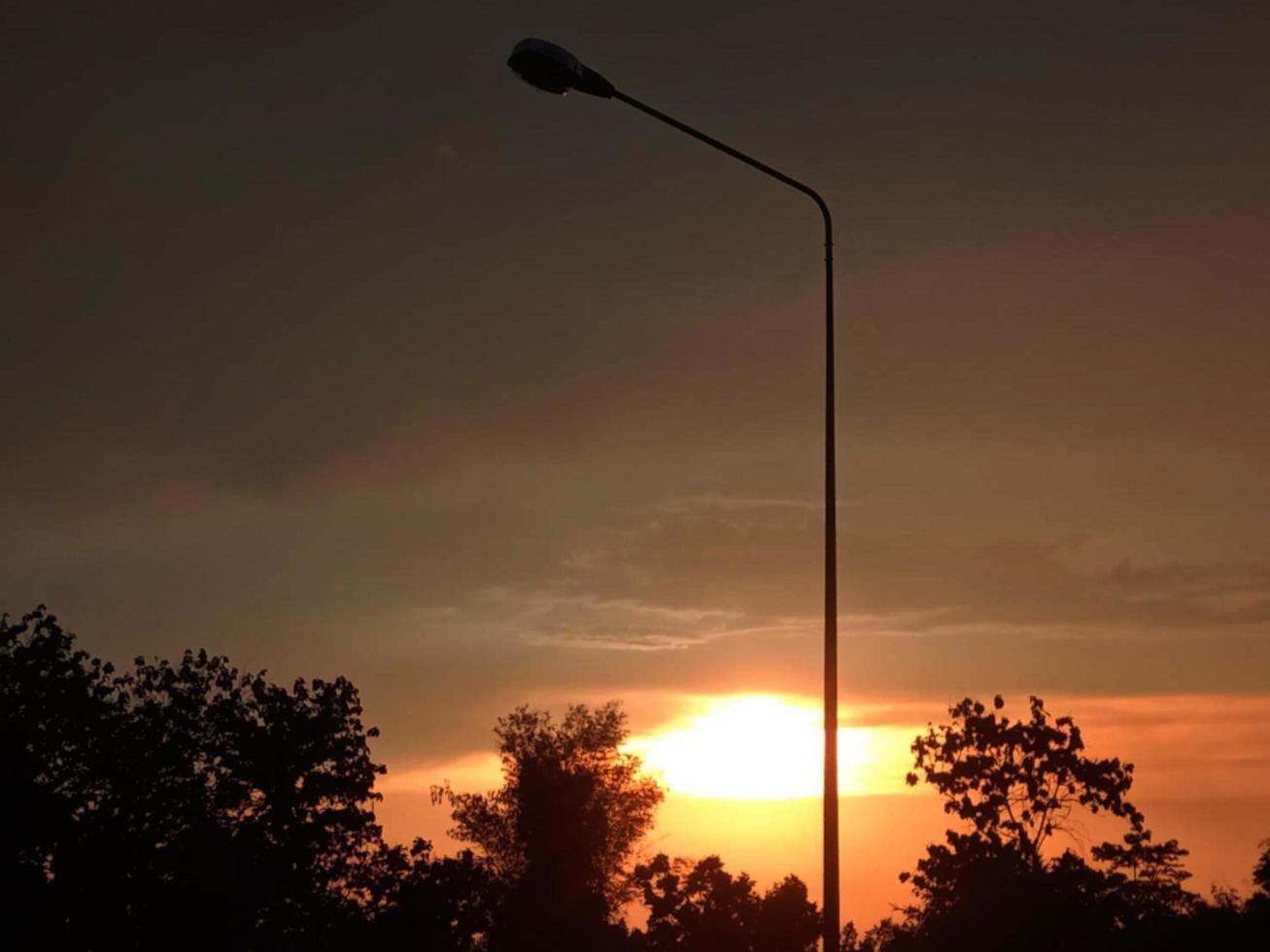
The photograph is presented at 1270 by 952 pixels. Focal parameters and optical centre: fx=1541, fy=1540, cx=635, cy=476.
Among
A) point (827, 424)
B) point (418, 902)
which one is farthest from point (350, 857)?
point (827, 424)

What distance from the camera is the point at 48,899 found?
65812 millimetres

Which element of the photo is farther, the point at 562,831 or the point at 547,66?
the point at 562,831

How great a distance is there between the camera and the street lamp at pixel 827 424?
54.4 feet

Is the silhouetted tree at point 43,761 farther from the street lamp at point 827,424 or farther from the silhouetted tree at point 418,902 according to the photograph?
the street lamp at point 827,424

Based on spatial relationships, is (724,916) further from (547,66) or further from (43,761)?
(547,66)

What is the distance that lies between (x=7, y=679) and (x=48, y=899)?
968 centimetres

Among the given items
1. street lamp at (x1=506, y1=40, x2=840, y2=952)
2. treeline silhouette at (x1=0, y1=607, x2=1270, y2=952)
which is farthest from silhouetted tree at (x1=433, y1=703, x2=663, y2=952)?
street lamp at (x1=506, y1=40, x2=840, y2=952)

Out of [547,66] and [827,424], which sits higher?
[547,66]

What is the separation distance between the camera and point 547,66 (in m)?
17.9

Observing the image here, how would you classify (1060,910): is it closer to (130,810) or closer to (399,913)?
(399,913)

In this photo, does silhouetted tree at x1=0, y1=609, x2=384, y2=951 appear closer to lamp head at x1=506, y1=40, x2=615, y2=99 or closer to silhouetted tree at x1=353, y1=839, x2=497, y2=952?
silhouetted tree at x1=353, y1=839, x2=497, y2=952

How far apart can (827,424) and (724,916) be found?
75.8 meters

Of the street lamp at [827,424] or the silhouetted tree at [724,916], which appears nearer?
the street lamp at [827,424]

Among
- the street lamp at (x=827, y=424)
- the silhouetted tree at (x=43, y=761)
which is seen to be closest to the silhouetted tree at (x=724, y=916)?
the silhouetted tree at (x=43, y=761)
